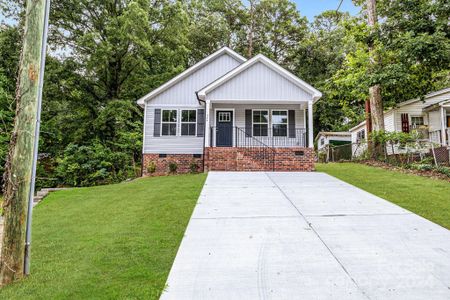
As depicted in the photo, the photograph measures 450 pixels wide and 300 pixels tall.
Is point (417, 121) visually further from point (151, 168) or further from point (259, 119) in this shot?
point (151, 168)

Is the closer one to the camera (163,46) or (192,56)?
(163,46)

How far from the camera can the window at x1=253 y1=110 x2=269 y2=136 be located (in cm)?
1380

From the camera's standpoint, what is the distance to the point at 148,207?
6.16 m

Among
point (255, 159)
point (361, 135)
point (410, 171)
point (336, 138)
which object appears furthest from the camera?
point (336, 138)

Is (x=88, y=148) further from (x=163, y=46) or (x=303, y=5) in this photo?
(x=303, y=5)

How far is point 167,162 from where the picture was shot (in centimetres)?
1355

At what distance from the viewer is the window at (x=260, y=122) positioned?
13805 millimetres

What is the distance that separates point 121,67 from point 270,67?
1027cm

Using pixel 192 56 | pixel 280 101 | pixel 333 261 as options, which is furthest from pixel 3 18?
pixel 333 261

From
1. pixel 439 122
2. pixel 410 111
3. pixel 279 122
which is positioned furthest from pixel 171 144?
pixel 439 122

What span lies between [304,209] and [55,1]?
18.4 metres

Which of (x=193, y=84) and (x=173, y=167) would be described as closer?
(x=173, y=167)

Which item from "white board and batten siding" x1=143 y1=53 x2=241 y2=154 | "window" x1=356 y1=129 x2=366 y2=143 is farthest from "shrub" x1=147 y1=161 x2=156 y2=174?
"window" x1=356 y1=129 x2=366 y2=143

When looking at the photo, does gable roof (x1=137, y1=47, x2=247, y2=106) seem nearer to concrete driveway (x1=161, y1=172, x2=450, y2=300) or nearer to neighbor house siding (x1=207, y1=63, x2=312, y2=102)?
neighbor house siding (x1=207, y1=63, x2=312, y2=102)
